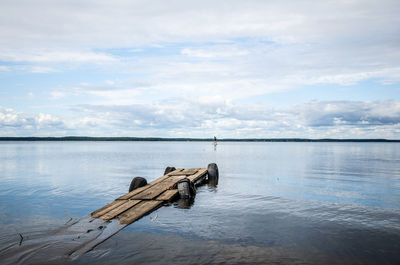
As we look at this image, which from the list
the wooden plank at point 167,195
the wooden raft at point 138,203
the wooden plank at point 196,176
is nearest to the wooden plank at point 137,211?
the wooden raft at point 138,203

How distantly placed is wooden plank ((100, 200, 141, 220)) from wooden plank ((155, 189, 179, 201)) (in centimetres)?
126

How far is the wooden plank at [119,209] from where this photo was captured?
34.4 feet

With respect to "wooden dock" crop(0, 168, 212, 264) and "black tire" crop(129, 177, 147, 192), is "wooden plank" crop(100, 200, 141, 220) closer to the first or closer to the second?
"wooden dock" crop(0, 168, 212, 264)

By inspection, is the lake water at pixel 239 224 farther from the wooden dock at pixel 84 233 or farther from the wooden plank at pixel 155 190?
the wooden plank at pixel 155 190

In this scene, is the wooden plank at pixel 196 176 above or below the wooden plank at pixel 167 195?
above

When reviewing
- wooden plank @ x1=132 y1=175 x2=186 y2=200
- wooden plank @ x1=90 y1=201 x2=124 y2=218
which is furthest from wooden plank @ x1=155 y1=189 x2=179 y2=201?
wooden plank @ x1=90 y1=201 x2=124 y2=218

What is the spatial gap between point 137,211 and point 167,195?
3137mm

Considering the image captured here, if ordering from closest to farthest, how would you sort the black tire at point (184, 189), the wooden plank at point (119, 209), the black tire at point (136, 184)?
the wooden plank at point (119, 209)
the black tire at point (184, 189)
the black tire at point (136, 184)

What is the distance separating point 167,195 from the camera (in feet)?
47.2

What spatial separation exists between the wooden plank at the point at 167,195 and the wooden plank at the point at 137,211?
52 centimetres

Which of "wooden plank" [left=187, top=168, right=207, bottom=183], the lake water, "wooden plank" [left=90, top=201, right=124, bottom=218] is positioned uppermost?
"wooden plank" [left=187, top=168, right=207, bottom=183]

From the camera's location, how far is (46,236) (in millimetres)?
9148

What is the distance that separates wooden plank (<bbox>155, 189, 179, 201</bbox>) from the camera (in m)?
13.6

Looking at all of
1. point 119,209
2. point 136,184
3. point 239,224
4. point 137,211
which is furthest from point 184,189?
point 239,224
